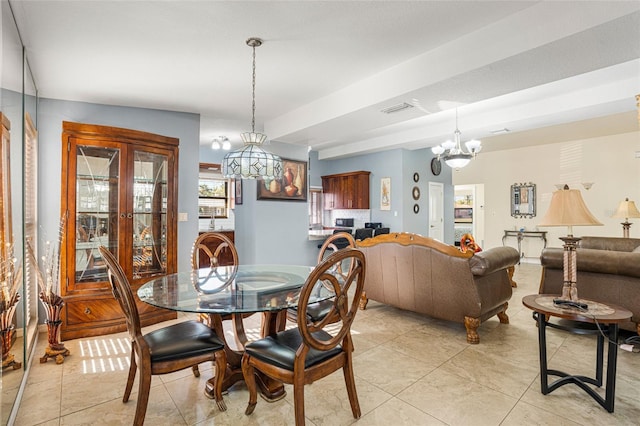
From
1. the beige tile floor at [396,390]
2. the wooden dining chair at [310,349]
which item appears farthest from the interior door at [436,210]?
the wooden dining chair at [310,349]

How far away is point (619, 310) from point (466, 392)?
3.42 ft

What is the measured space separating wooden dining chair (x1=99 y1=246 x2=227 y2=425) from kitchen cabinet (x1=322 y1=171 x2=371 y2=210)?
5.70 meters

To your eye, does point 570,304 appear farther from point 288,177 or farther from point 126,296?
point 288,177

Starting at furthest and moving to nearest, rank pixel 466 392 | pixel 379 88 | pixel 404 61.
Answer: pixel 379 88 → pixel 404 61 → pixel 466 392

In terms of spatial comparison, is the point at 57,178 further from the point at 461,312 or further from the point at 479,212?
the point at 479,212

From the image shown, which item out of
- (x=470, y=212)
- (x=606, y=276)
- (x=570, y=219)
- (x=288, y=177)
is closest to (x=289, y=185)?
(x=288, y=177)

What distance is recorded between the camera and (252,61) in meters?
2.90

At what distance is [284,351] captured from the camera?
1761mm

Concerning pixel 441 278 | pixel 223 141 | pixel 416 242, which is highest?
pixel 223 141

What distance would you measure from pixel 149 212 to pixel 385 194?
4.84m

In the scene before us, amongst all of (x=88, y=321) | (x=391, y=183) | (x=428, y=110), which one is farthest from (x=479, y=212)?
(x=88, y=321)

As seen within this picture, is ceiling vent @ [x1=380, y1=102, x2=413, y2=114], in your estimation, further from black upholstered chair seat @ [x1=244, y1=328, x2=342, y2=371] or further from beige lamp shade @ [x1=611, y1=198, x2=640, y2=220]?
beige lamp shade @ [x1=611, y1=198, x2=640, y2=220]

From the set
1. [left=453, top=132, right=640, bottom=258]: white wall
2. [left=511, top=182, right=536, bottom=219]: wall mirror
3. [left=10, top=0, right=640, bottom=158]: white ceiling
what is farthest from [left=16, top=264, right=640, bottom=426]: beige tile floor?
[left=511, top=182, right=536, bottom=219]: wall mirror

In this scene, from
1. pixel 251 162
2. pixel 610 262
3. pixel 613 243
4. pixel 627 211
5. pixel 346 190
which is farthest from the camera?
pixel 346 190
